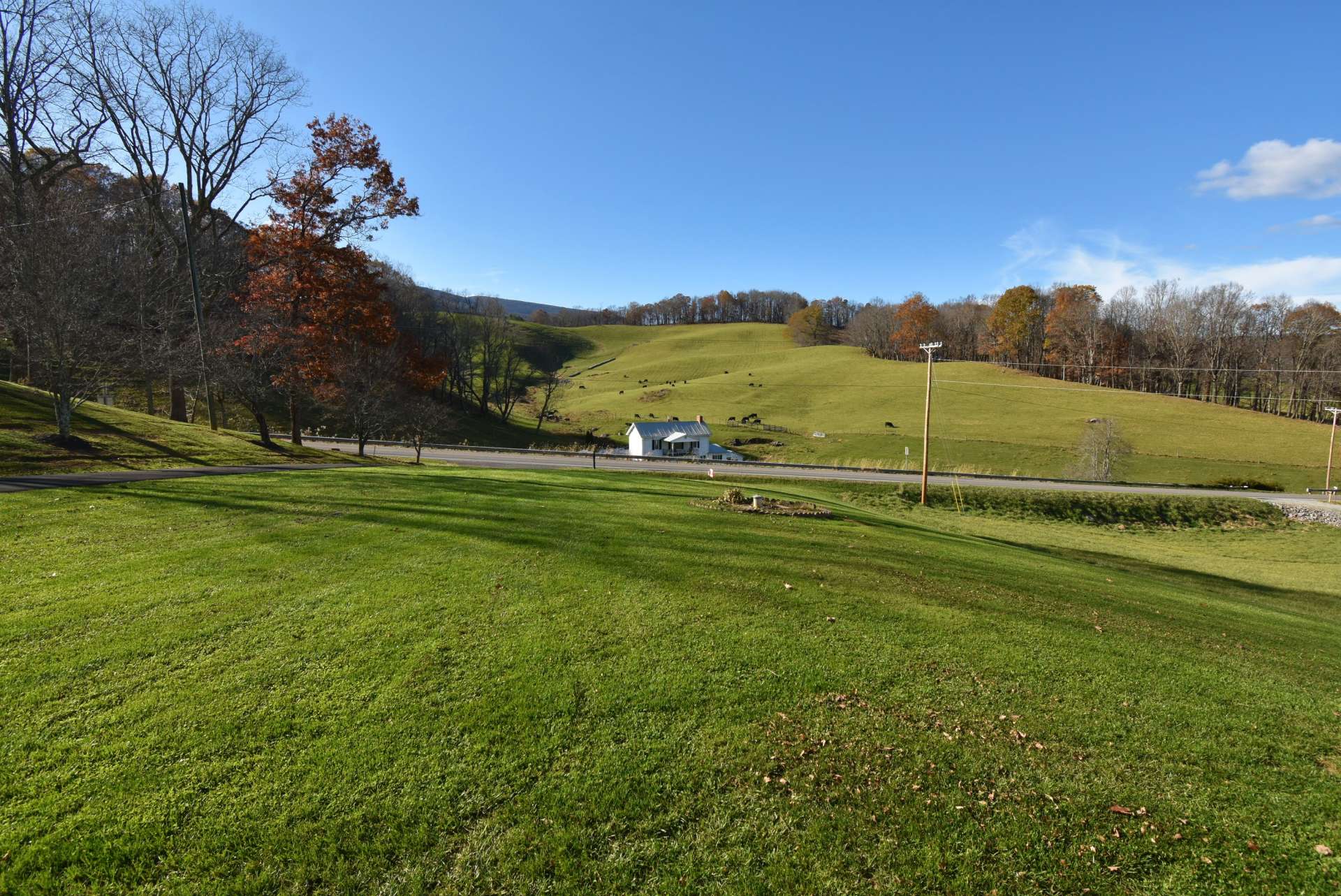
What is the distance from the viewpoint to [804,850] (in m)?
4.11

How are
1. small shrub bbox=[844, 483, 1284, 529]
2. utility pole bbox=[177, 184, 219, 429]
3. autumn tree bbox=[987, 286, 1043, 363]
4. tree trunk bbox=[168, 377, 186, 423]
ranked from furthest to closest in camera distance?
autumn tree bbox=[987, 286, 1043, 363], small shrub bbox=[844, 483, 1284, 529], tree trunk bbox=[168, 377, 186, 423], utility pole bbox=[177, 184, 219, 429]

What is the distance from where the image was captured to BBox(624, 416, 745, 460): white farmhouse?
61.6m

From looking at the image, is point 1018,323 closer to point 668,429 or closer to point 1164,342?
point 1164,342

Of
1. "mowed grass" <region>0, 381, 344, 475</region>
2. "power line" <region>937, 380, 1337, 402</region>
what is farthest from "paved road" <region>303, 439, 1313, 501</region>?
"power line" <region>937, 380, 1337, 402</region>

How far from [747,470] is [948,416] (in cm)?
3965

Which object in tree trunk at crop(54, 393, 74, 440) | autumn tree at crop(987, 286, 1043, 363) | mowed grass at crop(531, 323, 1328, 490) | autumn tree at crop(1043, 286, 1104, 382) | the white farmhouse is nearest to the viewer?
tree trunk at crop(54, 393, 74, 440)

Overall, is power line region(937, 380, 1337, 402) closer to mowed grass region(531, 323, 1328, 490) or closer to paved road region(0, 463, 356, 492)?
mowed grass region(531, 323, 1328, 490)

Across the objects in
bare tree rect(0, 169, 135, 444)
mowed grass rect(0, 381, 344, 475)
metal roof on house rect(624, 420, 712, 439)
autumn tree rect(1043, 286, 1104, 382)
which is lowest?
mowed grass rect(0, 381, 344, 475)

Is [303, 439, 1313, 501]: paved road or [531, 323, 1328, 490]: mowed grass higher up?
[531, 323, 1328, 490]: mowed grass

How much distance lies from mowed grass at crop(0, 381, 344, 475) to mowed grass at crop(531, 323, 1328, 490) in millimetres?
43018

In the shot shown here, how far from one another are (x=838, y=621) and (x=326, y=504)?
35.7ft

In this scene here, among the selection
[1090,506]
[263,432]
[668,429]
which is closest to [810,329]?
[668,429]

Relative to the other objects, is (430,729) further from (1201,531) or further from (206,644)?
(1201,531)

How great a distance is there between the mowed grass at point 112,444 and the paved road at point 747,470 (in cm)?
1095
